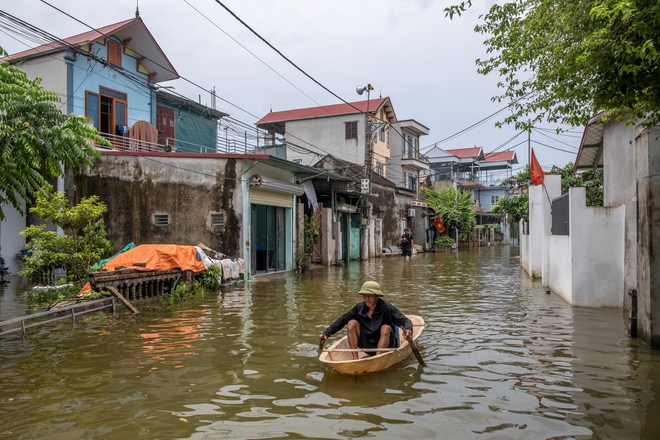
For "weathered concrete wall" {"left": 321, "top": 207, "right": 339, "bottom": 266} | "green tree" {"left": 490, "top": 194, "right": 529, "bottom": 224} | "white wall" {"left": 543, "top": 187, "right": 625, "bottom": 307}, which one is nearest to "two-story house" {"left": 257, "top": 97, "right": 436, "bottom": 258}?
"green tree" {"left": 490, "top": 194, "right": 529, "bottom": 224}

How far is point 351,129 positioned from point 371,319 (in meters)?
34.9

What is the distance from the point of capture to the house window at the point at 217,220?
19109 mm

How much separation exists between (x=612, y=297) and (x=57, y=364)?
36.3ft

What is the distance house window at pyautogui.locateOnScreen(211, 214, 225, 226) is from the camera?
19.1m

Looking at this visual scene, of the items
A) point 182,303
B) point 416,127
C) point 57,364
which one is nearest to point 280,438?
point 57,364

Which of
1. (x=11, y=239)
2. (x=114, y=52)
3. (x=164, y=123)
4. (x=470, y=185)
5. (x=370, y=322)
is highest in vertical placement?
(x=114, y=52)

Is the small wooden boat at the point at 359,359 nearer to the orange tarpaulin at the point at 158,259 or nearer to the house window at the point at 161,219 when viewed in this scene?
the orange tarpaulin at the point at 158,259

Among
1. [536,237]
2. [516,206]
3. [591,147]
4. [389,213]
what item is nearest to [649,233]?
[591,147]

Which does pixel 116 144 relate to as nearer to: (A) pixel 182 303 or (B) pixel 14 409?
(A) pixel 182 303

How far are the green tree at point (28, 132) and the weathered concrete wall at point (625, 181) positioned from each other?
1056 cm

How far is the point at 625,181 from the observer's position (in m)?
12.4

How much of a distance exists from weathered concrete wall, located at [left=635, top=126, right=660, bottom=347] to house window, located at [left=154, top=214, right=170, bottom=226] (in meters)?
15.1

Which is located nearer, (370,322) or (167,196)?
(370,322)

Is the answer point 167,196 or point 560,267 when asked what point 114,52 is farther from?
point 560,267
